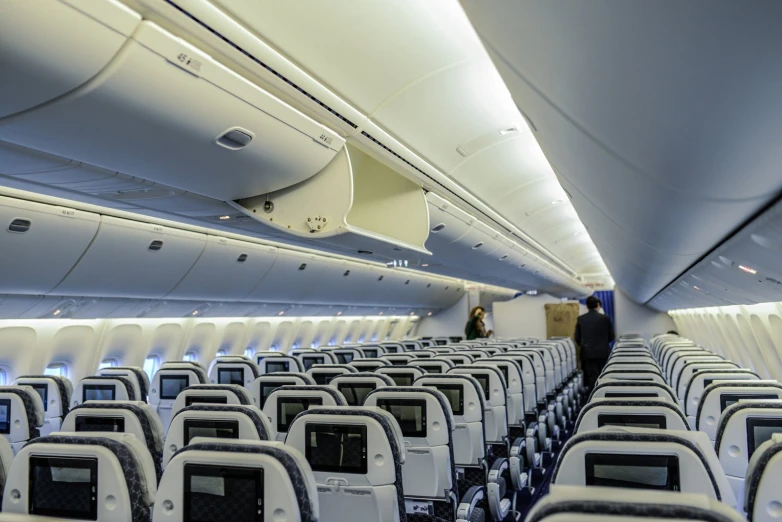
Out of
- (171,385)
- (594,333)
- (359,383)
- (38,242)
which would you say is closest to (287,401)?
(359,383)

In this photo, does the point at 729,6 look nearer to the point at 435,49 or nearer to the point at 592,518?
the point at 592,518

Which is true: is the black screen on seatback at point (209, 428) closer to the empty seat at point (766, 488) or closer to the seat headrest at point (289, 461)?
the seat headrest at point (289, 461)

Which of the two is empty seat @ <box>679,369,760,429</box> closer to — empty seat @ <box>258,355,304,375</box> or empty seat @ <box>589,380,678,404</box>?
empty seat @ <box>589,380,678,404</box>

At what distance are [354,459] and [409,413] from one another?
4.80ft

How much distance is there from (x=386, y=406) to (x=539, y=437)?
4517mm

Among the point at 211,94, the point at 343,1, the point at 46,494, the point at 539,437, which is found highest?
the point at 343,1

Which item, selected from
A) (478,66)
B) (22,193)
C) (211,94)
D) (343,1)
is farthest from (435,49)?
(22,193)

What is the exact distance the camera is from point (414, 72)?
4.47 m

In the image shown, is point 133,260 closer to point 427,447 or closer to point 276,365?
point 276,365

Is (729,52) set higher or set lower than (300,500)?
higher

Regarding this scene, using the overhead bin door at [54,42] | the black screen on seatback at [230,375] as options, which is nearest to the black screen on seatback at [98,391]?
the black screen on seatback at [230,375]

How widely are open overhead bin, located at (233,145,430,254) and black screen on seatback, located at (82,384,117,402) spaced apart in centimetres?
293

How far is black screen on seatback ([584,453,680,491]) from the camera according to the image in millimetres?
2656

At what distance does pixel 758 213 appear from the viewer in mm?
4172
